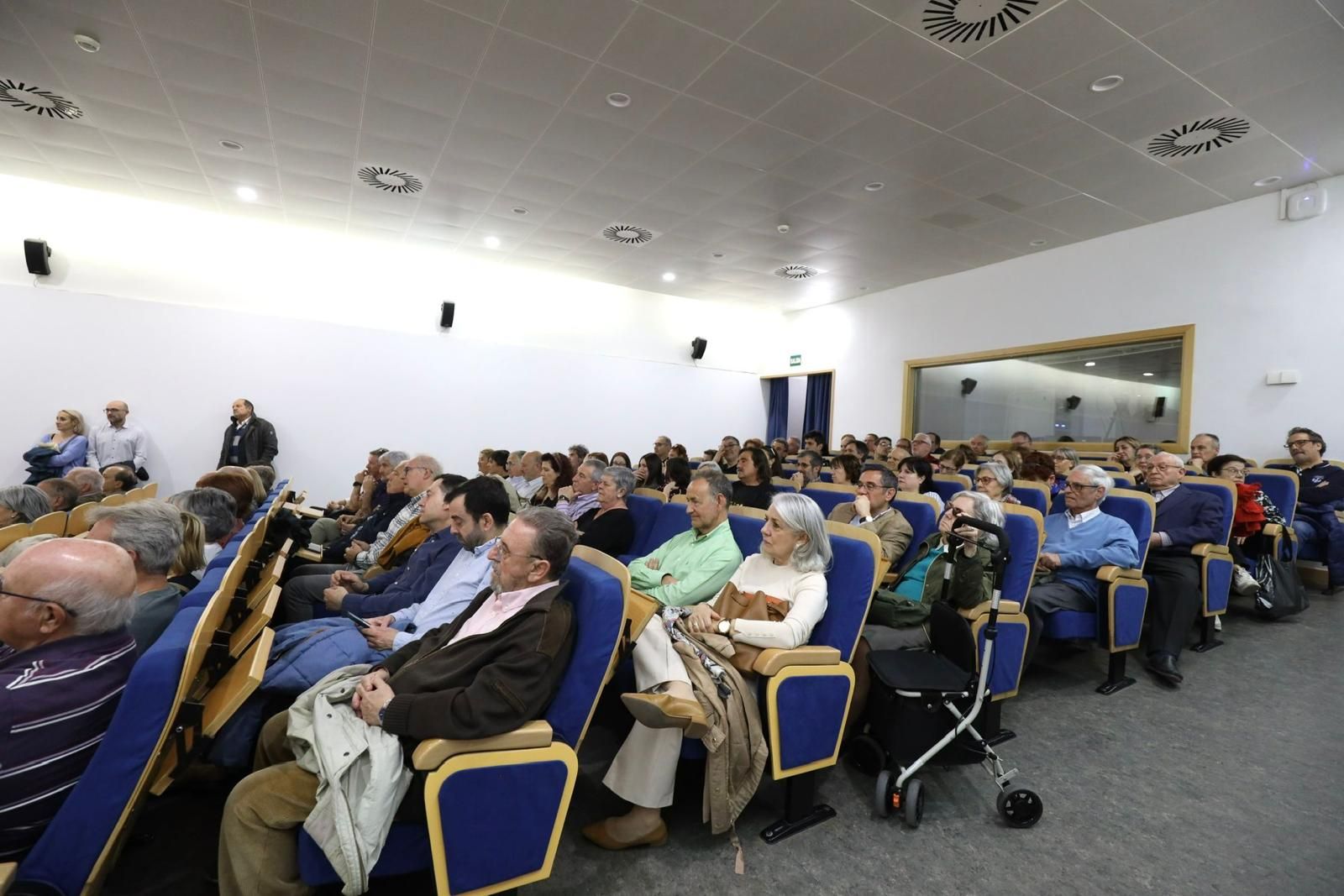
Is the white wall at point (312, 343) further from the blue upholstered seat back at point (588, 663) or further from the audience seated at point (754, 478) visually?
the blue upholstered seat back at point (588, 663)

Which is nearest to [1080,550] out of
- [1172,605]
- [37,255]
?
[1172,605]

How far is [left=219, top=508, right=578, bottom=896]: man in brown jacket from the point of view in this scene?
1.36 m

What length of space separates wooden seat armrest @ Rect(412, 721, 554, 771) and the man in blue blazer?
126 inches

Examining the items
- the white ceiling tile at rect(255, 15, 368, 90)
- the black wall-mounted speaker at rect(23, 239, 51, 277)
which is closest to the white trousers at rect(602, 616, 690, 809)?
the white ceiling tile at rect(255, 15, 368, 90)

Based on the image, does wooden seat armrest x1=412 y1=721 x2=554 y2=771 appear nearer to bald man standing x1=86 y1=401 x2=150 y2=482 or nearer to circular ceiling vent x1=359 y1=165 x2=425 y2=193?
circular ceiling vent x1=359 y1=165 x2=425 y2=193

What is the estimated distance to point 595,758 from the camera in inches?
93.2

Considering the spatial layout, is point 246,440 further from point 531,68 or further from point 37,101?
point 531,68

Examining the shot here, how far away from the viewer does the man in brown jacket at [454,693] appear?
4.47 feet

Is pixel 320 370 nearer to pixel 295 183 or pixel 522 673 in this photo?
pixel 295 183

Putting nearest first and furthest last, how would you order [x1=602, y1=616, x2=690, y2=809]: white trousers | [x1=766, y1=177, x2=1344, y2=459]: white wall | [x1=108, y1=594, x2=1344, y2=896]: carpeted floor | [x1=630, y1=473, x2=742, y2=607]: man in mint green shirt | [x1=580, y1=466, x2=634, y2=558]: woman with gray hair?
1. [x1=108, y1=594, x2=1344, y2=896]: carpeted floor
2. [x1=602, y1=616, x2=690, y2=809]: white trousers
3. [x1=630, y1=473, x2=742, y2=607]: man in mint green shirt
4. [x1=580, y1=466, x2=634, y2=558]: woman with gray hair
5. [x1=766, y1=177, x2=1344, y2=459]: white wall

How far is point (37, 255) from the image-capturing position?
6207 millimetres

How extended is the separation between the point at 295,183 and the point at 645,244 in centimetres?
358

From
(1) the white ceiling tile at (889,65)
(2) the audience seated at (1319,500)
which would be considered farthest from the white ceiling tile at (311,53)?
(2) the audience seated at (1319,500)

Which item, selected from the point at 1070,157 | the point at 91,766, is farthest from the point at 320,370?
the point at 1070,157
